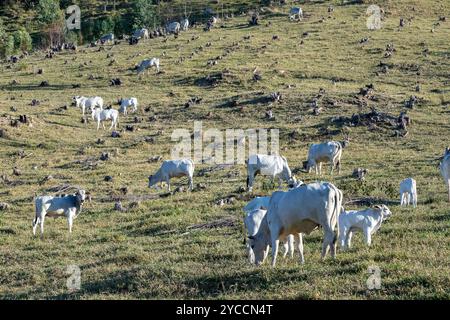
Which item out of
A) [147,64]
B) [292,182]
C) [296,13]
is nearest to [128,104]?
[147,64]

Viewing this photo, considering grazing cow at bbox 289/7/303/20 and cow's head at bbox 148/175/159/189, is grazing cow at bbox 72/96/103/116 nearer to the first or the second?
cow's head at bbox 148/175/159/189

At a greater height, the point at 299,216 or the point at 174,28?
the point at 174,28

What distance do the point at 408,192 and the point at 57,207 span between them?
11.6m

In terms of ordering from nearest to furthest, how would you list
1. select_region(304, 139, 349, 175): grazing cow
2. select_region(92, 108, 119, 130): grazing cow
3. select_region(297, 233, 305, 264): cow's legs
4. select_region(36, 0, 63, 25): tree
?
select_region(297, 233, 305, 264): cow's legs, select_region(304, 139, 349, 175): grazing cow, select_region(92, 108, 119, 130): grazing cow, select_region(36, 0, 63, 25): tree

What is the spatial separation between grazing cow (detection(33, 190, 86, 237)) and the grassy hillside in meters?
0.59

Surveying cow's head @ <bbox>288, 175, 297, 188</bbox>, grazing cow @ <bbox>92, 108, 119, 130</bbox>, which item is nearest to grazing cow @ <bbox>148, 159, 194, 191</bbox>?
cow's head @ <bbox>288, 175, 297, 188</bbox>

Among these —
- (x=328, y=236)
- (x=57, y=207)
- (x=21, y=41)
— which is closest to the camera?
(x=328, y=236)

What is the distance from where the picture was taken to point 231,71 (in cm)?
5475

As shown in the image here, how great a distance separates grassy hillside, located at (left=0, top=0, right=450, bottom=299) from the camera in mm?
12742

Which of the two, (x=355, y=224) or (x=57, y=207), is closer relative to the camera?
(x=355, y=224)

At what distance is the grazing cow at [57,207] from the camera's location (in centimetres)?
2109

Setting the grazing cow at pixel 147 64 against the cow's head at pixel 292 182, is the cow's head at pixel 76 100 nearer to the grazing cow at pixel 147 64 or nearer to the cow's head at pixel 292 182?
the grazing cow at pixel 147 64

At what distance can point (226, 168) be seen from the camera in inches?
1256

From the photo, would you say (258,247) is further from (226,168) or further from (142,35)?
(142,35)
